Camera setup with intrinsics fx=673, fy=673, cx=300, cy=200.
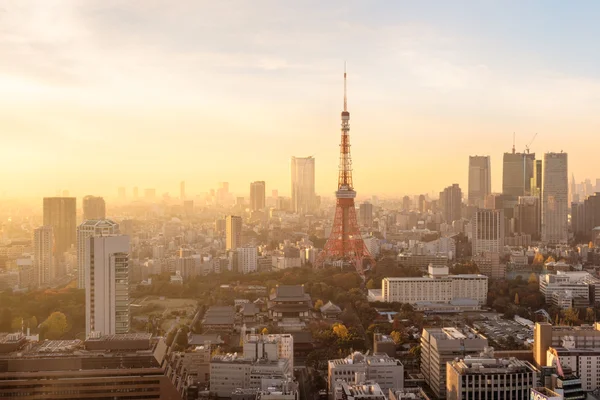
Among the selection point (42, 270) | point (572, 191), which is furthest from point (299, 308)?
point (572, 191)

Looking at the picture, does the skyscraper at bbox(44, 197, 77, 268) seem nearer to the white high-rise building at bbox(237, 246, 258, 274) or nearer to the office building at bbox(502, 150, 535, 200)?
the white high-rise building at bbox(237, 246, 258, 274)

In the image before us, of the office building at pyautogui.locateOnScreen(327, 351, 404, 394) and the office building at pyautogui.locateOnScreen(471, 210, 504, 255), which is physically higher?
the office building at pyautogui.locateOnScreen(471, 210, 504, 255)

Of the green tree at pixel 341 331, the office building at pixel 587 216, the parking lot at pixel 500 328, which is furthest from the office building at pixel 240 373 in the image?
the office building at pixel 587 216

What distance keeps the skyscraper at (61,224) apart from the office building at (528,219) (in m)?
13.2

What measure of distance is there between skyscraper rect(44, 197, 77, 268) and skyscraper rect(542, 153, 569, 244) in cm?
1330

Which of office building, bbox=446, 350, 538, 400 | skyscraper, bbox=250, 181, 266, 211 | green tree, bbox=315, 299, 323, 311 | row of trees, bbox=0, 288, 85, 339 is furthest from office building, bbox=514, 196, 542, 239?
office building, bbox=446, 350, 538, 400

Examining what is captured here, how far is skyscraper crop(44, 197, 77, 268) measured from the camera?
9.65 m

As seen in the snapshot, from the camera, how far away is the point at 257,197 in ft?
68.7

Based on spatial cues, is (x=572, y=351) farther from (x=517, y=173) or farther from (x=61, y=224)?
(x=517, y=173)

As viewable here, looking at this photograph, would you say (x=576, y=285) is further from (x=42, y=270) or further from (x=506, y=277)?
(x=42, y=270)

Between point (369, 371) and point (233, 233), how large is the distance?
11.1 m

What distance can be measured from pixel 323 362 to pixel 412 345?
131cm

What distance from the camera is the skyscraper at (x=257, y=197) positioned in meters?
19.4

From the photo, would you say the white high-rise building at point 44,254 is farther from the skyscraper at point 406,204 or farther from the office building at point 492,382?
the skyscraper at point 406,204
